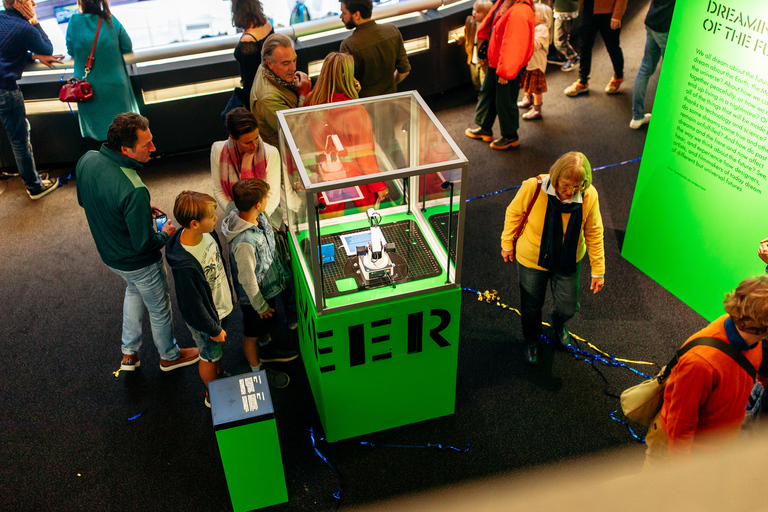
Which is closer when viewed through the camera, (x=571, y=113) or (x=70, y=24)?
(x=70, y=24)

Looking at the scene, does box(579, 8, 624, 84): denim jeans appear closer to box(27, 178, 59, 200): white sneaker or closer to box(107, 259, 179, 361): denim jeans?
box(107, 259, 179, 361): denim jeans

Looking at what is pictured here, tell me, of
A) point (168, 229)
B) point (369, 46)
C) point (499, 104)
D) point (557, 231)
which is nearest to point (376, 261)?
point (557, 231)

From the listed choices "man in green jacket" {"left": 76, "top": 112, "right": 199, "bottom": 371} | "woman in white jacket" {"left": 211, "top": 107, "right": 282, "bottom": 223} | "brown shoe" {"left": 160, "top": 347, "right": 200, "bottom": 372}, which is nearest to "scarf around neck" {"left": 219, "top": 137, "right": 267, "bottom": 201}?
"woman in white jacket" {"left": 211, "top": 107, "right": 282, "bottom": 223}

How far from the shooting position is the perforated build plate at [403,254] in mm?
3102

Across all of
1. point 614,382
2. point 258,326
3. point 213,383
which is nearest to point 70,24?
point 258,326

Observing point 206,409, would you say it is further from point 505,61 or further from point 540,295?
point 505,61

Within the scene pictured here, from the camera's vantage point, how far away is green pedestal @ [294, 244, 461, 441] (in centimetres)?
300

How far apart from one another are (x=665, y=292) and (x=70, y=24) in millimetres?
4575

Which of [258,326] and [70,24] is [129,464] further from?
[70,24]

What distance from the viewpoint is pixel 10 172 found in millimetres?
5793

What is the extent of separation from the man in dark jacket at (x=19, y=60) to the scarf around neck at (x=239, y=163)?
2.38m

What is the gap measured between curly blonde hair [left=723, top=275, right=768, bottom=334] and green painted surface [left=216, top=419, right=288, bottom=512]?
6.31 feet

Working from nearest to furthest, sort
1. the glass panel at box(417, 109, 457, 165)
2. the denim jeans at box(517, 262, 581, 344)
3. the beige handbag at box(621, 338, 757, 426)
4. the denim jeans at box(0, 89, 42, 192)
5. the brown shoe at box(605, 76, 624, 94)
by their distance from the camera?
1. the beige handbag at box(621, 338, 757, 426)
2. the glass panel at box(417, 109, 457, 165)
3. the denim jeans at box(517, 262, 581, 344)
4. the denim jeans at box(0, 89, 42, 192)
5. the brown shoe at box(605, 76, 624, 94)

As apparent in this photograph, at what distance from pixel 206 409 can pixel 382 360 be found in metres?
1.18
